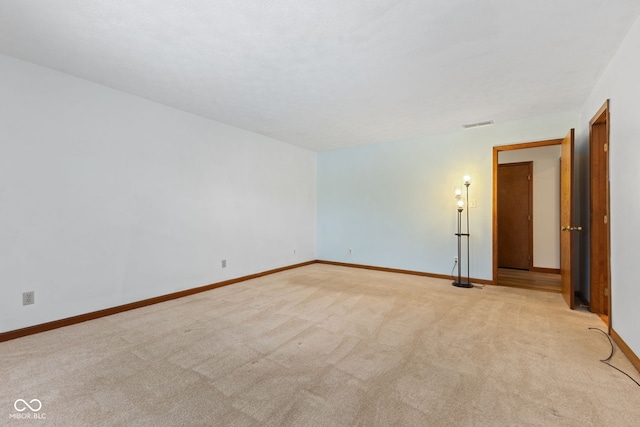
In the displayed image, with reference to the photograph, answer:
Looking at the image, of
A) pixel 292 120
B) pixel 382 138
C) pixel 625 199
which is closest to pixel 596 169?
pixel 625 199

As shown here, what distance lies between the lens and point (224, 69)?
274cm

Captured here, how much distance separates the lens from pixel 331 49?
2393mm

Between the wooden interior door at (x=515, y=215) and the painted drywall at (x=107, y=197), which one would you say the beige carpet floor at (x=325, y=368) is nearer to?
the painted drywall at (x=107, y=197)

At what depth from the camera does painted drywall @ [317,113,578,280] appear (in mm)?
4500

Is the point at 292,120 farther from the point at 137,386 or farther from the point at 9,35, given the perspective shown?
the point at 137,386

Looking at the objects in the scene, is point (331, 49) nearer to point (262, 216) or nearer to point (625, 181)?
point (625, 181)

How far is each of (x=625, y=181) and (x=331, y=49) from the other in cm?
259

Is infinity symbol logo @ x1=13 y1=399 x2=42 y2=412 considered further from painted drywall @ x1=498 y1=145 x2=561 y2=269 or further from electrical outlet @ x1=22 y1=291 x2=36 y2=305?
painted drywall @ x1=498 y1=145 x2=561 y2=269

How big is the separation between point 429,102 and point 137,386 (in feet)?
13.1

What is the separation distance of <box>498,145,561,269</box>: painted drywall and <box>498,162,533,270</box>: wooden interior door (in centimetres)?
9

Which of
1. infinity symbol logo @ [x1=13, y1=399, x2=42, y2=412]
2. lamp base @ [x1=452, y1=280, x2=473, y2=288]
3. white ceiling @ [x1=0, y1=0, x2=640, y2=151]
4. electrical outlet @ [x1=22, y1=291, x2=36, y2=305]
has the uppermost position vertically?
white ceiling @ [x1=0, y1=0, x2=640, y2=151]

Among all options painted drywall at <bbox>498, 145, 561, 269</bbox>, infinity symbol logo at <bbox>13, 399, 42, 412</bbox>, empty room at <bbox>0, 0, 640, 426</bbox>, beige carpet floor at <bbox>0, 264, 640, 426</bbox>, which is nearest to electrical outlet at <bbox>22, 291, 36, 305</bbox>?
empty room at <bbox>0, 0, 640, 426</bbox>

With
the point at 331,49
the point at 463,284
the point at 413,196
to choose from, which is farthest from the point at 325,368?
the point at 413,196

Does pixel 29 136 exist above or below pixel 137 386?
above
